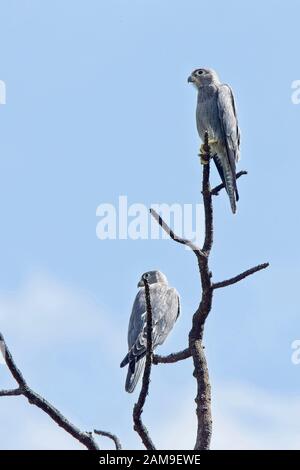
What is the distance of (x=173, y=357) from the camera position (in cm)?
539

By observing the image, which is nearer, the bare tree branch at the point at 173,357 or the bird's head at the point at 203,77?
the bare tree branch at the point at 173,357

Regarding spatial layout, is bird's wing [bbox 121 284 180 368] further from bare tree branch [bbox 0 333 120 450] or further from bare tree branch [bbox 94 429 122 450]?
bare tree branch [bbox 0 333 120 450]

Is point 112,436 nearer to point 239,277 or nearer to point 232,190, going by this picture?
point 239,277

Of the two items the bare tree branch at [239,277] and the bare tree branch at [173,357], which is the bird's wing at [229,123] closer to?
the bare tree branch at [173,357]

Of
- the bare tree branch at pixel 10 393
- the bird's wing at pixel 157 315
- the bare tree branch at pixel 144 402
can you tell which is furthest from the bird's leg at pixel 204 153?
the bare tree branch at pixel 10 393

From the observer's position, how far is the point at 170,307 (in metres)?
8.86

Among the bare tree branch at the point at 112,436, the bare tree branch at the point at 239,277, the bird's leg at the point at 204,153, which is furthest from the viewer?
the bird's leg at the point at 204,153

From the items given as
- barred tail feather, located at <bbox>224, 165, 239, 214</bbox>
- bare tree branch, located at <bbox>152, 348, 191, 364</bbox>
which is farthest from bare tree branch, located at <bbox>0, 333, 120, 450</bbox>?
barred tail feather, located at <bbox>224, 165, 239, 214</bbox>

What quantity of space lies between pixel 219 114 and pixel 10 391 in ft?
17.7

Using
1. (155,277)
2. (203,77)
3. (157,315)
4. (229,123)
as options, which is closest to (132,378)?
(157,315)

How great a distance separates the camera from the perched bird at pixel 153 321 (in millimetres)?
7078

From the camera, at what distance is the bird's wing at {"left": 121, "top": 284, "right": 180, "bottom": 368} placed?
26.5 feet
